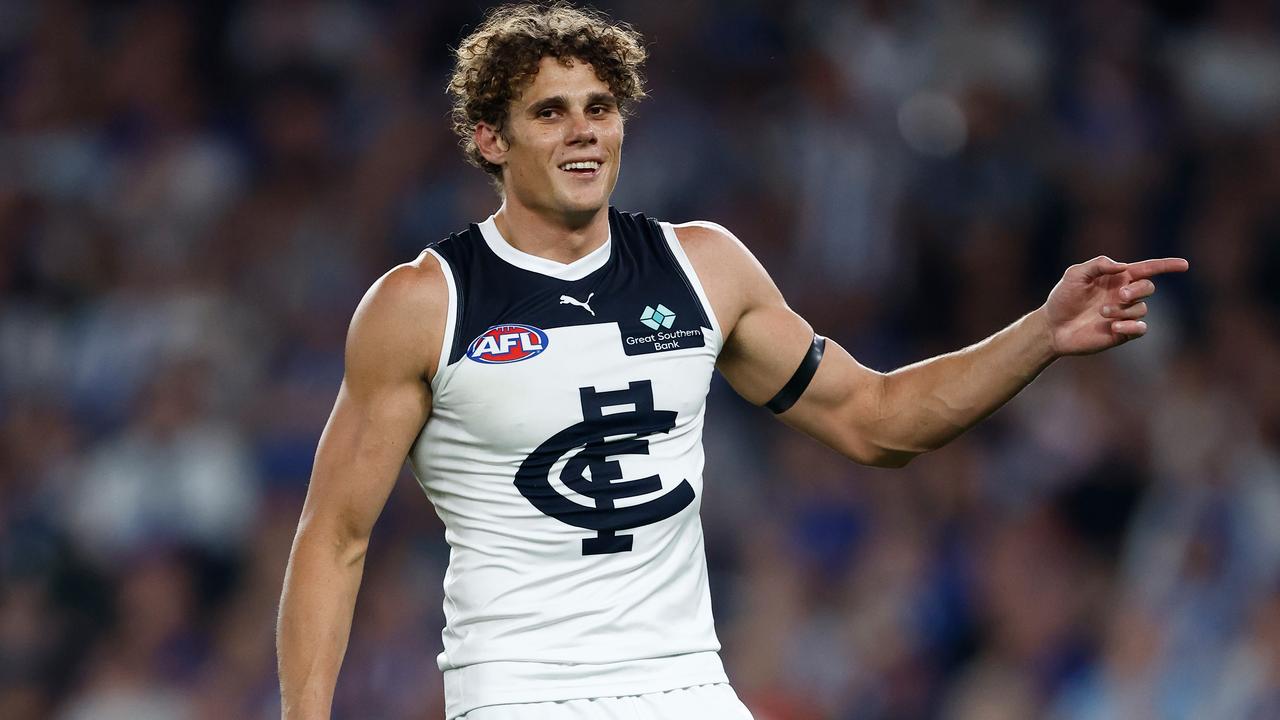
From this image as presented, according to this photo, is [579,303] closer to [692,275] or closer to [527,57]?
[692,275]

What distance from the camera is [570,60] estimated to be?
13.2ft

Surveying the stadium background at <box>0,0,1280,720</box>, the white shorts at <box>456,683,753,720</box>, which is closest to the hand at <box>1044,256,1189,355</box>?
the white shorts at <box>456,683,753,720</box>

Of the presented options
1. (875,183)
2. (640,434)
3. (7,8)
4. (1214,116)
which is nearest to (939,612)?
(875,183)

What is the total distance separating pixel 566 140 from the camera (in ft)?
13.0

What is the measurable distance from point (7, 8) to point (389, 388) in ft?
24.7

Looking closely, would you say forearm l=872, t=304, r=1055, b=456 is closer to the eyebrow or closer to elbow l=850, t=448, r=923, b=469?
elbow l=850, t=448, r=923, b=469

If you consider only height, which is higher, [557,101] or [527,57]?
[527,57]

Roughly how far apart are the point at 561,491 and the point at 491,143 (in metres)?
0.90

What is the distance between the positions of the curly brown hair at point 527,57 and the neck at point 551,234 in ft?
0.66

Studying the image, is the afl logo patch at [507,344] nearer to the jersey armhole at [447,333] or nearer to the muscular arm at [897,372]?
the jersey armhole at [447,333]

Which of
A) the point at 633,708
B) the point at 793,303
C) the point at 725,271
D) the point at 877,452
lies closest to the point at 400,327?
the point at 725,271

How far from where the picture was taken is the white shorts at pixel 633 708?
3.73 meters

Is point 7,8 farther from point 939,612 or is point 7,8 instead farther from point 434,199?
point 939,612

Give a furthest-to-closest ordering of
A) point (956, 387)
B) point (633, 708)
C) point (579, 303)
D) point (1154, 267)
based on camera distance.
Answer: point (956, 387) < point (579, 303) < point (1154, 267) < point (633, 708)
